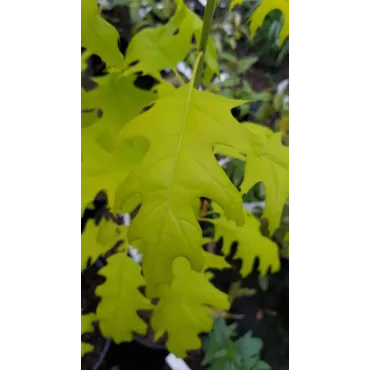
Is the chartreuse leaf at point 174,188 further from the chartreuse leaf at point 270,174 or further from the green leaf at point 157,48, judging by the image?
the green leaf at point 157,48

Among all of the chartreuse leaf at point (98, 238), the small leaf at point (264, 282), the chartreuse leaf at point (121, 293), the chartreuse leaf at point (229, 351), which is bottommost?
the chartreuse leaf at point (229, 351)

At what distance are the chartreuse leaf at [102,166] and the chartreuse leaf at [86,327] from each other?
35 cm

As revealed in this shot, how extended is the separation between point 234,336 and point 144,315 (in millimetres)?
221

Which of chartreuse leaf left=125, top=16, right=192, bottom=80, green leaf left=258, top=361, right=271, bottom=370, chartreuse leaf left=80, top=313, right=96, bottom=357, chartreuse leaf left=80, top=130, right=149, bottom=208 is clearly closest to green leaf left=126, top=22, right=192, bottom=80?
chartreuse leaf left=125, top=16, right=192, bottom=80

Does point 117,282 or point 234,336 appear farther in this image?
point 234,336

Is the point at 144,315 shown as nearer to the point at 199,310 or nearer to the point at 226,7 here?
the point at 199,310

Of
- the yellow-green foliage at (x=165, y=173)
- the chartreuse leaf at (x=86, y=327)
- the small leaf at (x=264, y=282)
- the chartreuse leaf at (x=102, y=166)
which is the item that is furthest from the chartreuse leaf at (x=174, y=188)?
the small leaf at (x=264, y=282)

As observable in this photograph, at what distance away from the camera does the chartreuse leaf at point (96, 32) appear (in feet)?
1.91

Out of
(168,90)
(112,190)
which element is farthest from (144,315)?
(168,90)

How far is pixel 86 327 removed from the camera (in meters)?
0.88

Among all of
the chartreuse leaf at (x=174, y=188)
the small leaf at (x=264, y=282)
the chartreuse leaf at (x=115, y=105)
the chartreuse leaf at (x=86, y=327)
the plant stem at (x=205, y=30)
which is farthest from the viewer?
the small leaf at (x=264, y=282)

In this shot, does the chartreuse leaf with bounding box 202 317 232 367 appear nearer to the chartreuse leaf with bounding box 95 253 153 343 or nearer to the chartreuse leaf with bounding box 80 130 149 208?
the chartreuse leaf with bounding box 95 253 153 343

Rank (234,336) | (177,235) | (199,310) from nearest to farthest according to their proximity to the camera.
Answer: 1. (177,235)
2. (199,310)
3. (234,336)

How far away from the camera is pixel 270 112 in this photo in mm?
979
